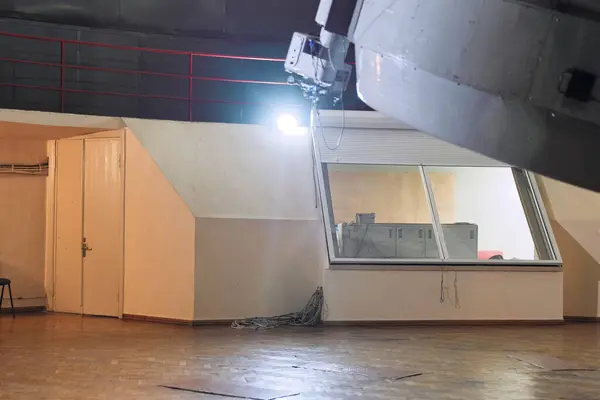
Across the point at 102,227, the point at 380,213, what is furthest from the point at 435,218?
the point at 102,227

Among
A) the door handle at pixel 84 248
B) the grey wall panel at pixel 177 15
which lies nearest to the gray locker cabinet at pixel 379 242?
the door handle at pixel 84 248

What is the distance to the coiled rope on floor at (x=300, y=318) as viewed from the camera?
7484 millimetres

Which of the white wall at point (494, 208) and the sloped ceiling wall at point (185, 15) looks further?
the sloped ceiling wall at point (185, 15)

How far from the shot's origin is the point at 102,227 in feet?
27.9

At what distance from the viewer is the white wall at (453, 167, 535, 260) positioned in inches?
332

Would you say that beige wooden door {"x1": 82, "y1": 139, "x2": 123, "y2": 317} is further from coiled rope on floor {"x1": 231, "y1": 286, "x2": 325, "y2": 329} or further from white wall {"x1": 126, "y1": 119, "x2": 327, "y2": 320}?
coiled rope on floor {"x1": 231, "y1": 286, "x2": 325, "y2": 329}

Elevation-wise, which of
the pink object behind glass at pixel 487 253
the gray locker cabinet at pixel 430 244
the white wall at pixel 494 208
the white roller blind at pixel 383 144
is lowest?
the pink object behind glass at pixel 487 253

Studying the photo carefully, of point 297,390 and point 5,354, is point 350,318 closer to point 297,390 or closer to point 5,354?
point 297,390

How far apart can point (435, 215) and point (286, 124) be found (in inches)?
89.3

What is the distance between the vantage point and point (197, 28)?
984cm

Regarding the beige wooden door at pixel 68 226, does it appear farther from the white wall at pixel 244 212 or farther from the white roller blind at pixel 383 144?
the white roller blind at pixel 383 144

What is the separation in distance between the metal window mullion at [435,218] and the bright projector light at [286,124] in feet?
5.86

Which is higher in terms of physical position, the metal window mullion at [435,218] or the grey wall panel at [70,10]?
the grey wall panel at [70,10]

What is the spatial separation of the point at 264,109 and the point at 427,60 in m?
6.81
